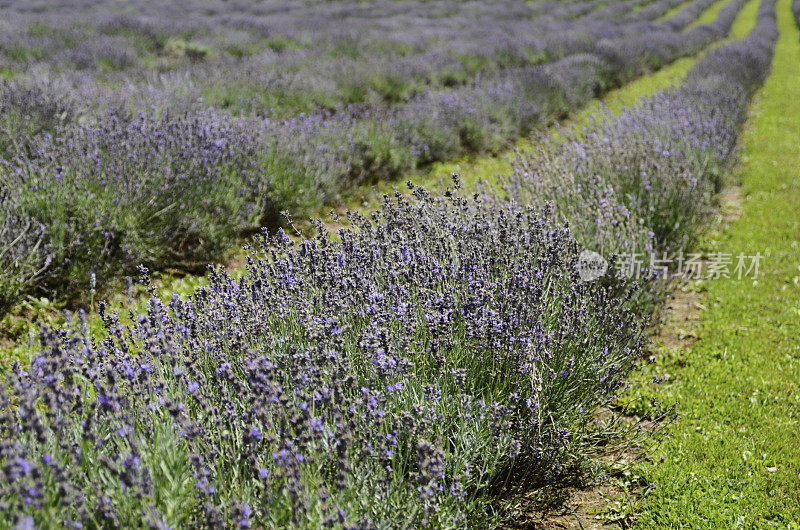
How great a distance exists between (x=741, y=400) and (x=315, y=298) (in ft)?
7.92

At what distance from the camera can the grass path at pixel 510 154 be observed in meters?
6.08

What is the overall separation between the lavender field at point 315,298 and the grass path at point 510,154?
0.73 feet

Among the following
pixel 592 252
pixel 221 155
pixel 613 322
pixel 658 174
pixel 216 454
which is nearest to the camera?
pixel 216 454

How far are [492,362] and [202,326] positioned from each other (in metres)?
1.29

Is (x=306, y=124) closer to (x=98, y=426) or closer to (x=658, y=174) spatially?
(x=658, y=174)

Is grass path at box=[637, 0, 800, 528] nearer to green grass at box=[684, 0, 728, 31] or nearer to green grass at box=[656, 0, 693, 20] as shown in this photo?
green grass at box=[684, 0, 728, 31]

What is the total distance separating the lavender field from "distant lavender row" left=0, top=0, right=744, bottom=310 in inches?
1.2

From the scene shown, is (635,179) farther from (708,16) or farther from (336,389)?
(708,16)

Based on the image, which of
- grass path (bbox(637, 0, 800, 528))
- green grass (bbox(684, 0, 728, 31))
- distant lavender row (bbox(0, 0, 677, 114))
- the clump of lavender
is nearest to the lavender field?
the clump of lavender

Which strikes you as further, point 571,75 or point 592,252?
point 571,75

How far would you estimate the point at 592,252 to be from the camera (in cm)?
354

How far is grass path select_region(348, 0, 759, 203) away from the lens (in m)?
6.08

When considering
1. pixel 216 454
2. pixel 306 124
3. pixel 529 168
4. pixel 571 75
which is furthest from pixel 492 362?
pixel 571 75

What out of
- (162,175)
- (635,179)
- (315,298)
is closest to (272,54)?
(162,175)
